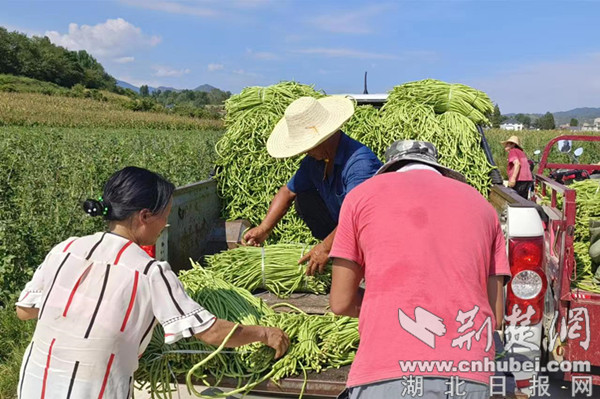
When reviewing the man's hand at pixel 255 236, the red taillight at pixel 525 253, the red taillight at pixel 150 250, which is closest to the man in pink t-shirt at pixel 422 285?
the red taillight at pixel 525 253

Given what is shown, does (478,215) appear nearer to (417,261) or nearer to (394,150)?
(417,261)

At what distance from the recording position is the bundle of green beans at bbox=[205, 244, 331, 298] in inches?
132

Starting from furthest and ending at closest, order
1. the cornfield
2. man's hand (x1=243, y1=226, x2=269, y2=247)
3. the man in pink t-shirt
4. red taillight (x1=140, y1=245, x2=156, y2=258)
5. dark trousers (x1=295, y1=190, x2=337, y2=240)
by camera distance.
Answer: the cornfield < dark trousers (x1=295, y1=190, x2=337, y2=240) < man's hand (x1=243, y1=226, x2=269, y2=247) < red taillight (x1=140, y1=245, x2=156, y2=258) < the man in pink t-shirt

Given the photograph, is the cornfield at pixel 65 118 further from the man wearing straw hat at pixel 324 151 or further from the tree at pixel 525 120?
the tree at pixel 525 120

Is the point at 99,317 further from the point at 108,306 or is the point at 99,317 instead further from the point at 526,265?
the point at 526,265

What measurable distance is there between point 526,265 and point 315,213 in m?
1.77

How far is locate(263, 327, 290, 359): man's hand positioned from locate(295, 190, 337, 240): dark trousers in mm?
1626

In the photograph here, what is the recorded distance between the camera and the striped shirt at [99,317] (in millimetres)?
1922

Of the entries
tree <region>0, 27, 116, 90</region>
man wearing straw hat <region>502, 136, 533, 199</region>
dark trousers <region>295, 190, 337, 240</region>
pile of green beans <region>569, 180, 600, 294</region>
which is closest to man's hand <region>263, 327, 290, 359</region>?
dark trousers <region>295, 190, 337, 240</region>

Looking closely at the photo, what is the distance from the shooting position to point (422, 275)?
170 centimetres

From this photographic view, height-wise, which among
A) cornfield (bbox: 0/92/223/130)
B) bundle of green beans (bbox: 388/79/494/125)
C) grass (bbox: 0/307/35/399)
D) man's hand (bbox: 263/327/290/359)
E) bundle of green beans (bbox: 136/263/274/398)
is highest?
cornfield (bbox: 0/92/223/130)

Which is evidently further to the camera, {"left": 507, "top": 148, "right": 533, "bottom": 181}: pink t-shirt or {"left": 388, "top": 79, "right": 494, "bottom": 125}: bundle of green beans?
{"left": 507, "top": 148, "right": 533, "bottom": 181}: pink t-shirt

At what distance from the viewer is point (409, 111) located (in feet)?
15.5

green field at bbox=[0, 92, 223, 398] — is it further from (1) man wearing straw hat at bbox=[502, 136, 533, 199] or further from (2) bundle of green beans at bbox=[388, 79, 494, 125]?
(1) man wearing straw hat at bbox=[502, 136, 533, 199]
